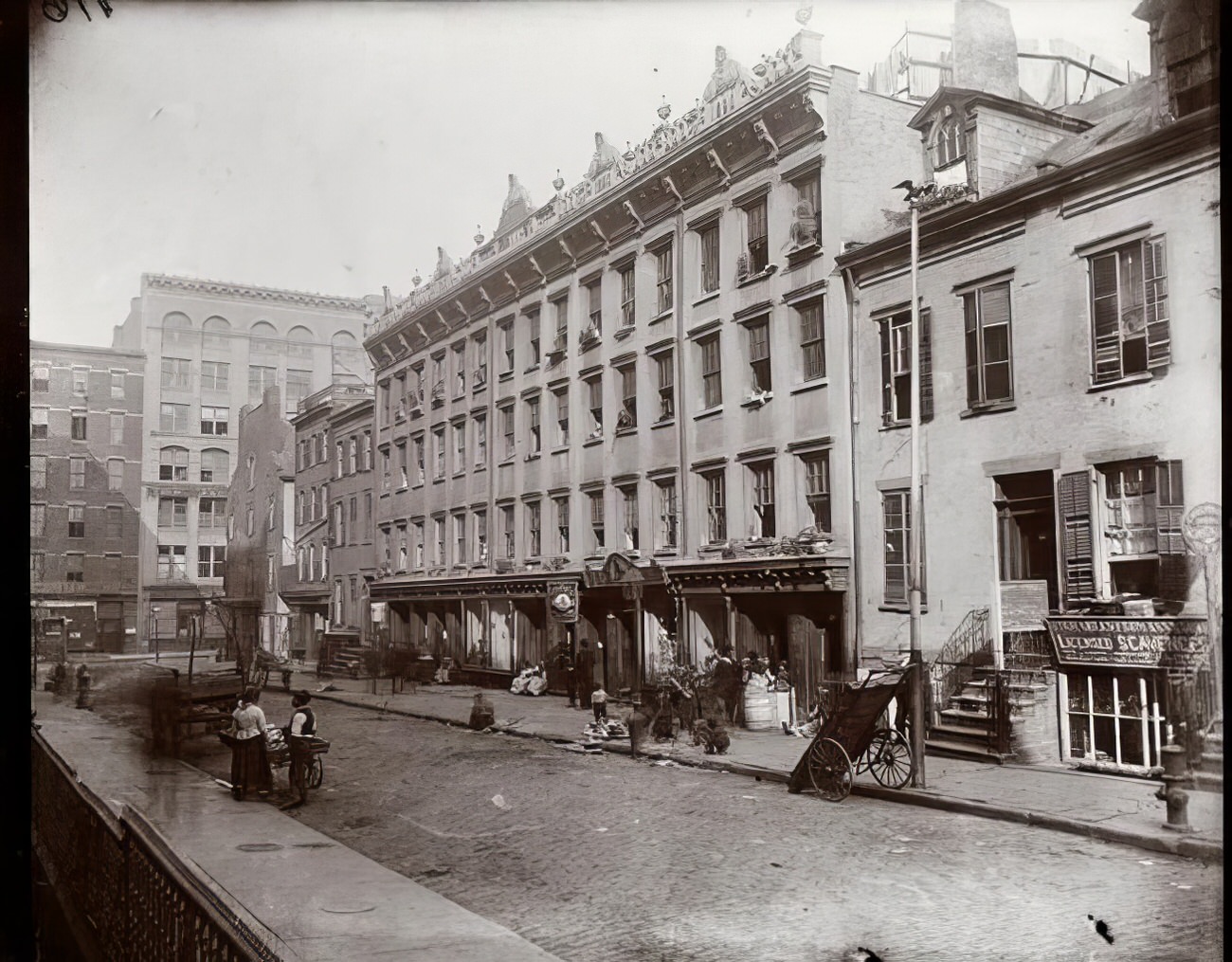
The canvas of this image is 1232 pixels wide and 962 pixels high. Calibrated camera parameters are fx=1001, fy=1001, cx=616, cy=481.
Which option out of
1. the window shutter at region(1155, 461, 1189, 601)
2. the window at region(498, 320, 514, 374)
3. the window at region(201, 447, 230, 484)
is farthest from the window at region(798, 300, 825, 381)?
the window at region(201, 447, 230, 484)

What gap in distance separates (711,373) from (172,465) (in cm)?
288

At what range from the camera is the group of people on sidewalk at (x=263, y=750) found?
4617 millimetres

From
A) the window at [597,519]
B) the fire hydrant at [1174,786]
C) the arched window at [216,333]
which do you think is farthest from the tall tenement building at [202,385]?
the fire hydrant at [1174,786]

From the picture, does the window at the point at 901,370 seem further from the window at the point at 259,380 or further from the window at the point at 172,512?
the window at the point at 172,512

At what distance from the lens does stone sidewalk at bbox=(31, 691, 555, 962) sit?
388 cm

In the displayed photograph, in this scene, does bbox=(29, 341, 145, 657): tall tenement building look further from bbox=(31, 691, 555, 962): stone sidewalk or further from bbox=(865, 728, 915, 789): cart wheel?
bbox=(865, 728, 915, 789): cart wheel

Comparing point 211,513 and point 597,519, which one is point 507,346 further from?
point 211,513

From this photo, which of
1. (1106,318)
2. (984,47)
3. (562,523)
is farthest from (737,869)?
(984,47)

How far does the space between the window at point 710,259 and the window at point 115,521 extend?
127 inches

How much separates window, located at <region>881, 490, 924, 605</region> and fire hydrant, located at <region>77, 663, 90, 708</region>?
402cm

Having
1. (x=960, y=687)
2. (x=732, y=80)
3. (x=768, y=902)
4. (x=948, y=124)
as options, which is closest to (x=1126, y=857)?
(x=960, y=687)

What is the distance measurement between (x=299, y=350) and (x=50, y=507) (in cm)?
149

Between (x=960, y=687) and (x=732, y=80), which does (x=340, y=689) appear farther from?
(x=732, y=80)

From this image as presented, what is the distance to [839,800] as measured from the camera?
4023 mm
